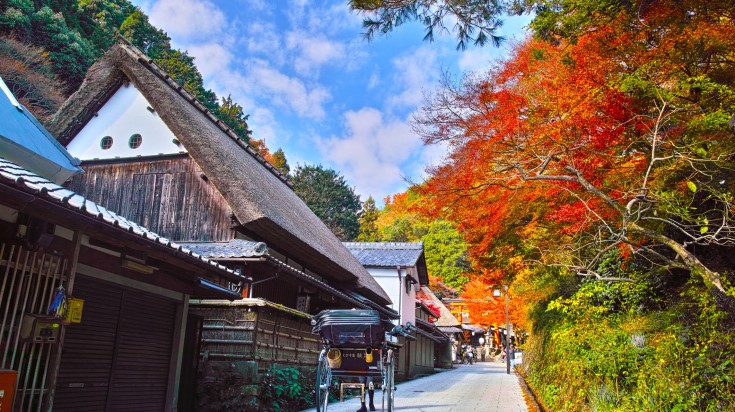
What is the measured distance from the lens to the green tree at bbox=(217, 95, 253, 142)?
33500mm

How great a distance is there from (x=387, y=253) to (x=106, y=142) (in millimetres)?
16060

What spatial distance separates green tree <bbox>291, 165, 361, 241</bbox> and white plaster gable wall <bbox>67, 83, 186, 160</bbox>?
1121 inches

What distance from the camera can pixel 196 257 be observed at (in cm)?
621

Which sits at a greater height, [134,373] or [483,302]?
[483,302]

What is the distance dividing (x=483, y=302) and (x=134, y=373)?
3671cm

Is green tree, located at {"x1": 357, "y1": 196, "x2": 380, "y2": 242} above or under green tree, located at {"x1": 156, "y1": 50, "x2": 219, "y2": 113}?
under

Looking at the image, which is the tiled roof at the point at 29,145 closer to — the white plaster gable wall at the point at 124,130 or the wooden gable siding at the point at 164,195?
the wooden gable siding at the point at 164,195

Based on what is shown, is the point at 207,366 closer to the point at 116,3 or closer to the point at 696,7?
the point at 696,7

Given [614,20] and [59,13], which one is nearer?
[614,20]

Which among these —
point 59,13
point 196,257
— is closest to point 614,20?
point 196,257

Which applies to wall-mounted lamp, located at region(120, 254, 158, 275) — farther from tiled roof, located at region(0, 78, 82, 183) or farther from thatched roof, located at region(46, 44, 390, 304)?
thatched roof, located at region(46, 44, 390, 304)

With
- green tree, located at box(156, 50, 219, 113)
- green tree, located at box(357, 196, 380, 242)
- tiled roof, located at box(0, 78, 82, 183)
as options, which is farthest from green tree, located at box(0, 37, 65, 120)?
green tree, located at box(357, 196, 380, 242)

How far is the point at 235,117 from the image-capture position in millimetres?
35688

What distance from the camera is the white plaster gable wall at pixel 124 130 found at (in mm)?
11750
